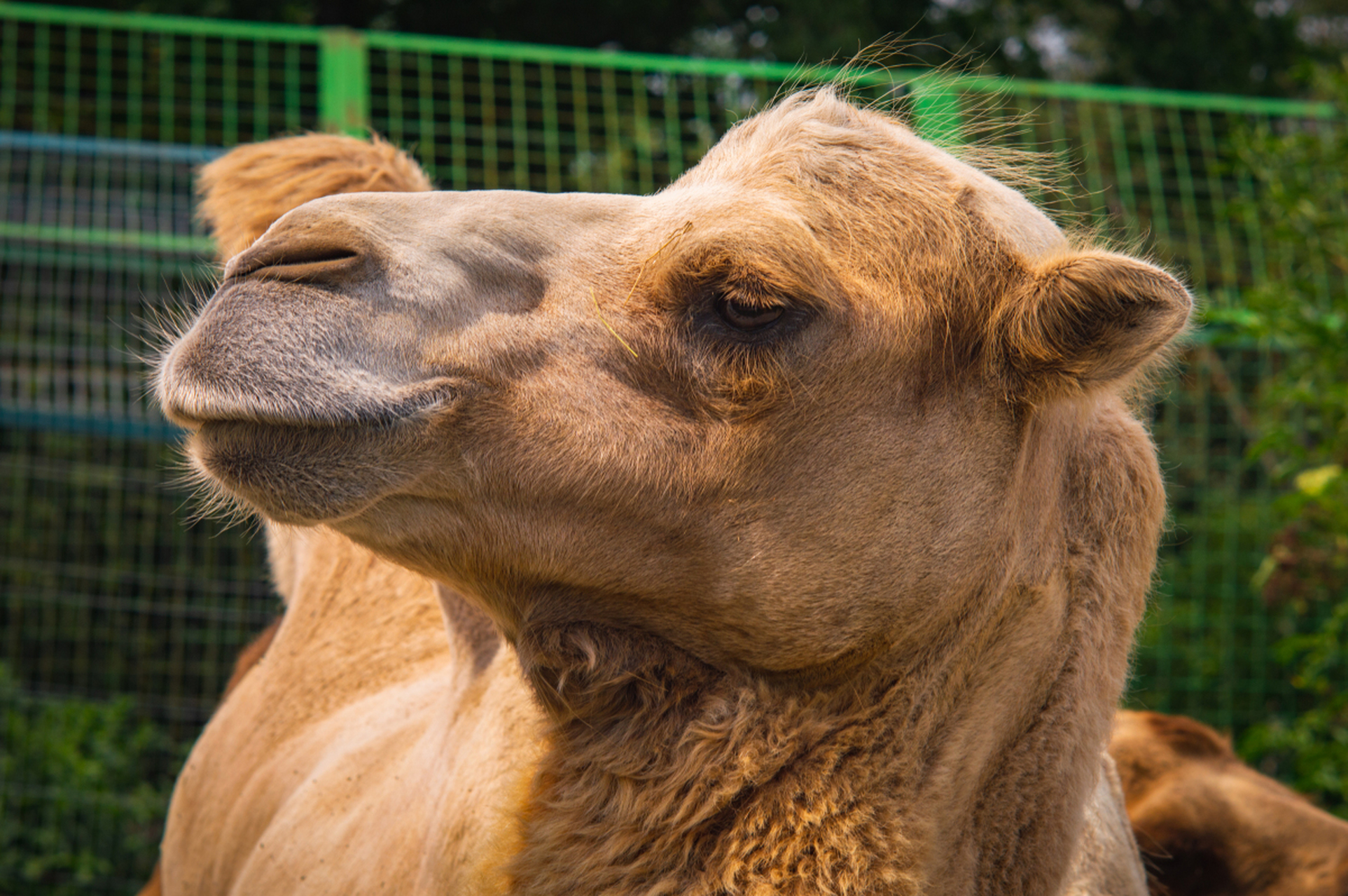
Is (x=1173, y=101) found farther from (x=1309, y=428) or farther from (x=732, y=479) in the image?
(x=732, y=479)

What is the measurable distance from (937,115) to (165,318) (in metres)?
4.11

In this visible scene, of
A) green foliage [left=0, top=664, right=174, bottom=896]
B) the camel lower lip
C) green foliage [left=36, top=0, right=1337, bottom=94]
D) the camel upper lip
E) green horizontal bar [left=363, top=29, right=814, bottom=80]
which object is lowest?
green foliage [left=0, top=664, right=174, bottom=896]

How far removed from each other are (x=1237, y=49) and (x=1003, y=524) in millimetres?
11132

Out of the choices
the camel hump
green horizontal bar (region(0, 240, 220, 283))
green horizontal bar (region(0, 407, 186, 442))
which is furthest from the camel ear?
green horizontal bar (region(0, 240, 220, 283))

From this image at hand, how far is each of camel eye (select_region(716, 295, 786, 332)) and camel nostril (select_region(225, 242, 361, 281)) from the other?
541mm

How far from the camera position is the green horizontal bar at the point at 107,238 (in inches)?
204

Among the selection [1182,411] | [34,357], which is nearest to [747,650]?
[34,357]

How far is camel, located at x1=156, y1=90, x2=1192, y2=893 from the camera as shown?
5.85 ft

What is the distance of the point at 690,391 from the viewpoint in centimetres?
189

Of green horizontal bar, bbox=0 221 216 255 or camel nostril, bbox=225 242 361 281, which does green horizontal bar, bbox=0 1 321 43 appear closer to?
green horizontal bar, bbox=0 221 216 255

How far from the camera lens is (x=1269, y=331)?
443cm

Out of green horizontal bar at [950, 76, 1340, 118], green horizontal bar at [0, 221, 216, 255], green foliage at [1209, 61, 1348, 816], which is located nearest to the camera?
green foliage at [1209, 61, 1348, 816]

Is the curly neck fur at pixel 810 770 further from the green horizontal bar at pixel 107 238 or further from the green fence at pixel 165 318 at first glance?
the green horizontal bar at pixel 107 238

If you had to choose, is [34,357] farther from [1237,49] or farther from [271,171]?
[1237,49]
